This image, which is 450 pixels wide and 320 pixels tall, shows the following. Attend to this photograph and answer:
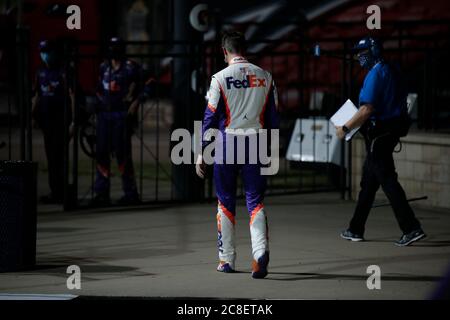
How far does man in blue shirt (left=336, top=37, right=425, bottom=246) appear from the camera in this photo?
36.6ft

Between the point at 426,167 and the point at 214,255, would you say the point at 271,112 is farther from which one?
the point at 426,167

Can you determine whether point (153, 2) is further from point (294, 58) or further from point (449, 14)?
point (449, 14)

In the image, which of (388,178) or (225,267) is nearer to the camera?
(225,267)

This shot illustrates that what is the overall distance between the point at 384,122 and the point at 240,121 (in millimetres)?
2305

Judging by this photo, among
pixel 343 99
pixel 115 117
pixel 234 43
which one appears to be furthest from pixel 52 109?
pixel 234 43

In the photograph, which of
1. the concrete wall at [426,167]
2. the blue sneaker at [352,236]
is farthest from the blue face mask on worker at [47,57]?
the blue sneaker at [352,236]

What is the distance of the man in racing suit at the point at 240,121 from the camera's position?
949 centimetres

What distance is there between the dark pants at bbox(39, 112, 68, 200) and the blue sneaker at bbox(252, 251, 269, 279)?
20.1 feet

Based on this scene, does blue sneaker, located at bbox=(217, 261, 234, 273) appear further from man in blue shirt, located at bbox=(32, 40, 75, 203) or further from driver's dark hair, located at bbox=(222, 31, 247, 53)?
man in blue shirt, located at bbox=(32, 40, 75, 203)

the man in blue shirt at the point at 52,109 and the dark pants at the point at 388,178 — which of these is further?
the man in blue shirt at the point at 52,109

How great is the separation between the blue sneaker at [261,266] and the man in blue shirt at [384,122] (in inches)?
82.5

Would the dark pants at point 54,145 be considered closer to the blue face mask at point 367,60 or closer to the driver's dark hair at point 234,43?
the blue face mask at point 367,60

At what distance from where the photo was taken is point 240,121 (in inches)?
375

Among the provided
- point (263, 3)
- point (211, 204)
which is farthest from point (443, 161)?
point (263, 3)
